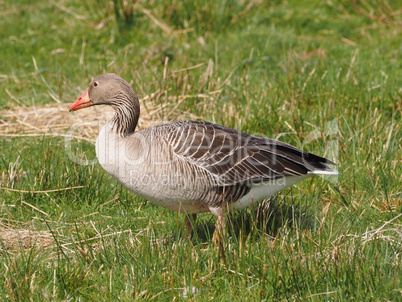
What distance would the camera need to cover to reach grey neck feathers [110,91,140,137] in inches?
183

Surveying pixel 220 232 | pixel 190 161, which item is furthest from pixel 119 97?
pixel 220 232

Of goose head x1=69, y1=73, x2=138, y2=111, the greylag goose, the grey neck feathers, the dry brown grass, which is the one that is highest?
goose head x1=69, y1=73, x2=138, y2=111

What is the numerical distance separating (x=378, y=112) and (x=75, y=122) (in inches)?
138

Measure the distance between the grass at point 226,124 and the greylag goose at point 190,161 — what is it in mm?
272

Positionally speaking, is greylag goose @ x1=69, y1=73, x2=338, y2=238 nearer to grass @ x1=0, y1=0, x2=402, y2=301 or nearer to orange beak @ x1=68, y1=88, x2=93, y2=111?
orange beak @ x1=68, y1=88, x2=93, y2=111

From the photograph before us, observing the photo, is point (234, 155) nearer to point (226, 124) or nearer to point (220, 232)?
point (220, 232)

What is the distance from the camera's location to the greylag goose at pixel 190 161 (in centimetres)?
429

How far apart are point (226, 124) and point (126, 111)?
6.46ft

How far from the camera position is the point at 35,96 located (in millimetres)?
7801

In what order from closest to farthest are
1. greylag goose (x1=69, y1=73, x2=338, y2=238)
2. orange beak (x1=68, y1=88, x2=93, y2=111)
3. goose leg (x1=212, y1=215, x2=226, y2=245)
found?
goose leg (x1=212, y1=215, x2=226, y2=245) → greylag goose (x1=69, y1=73, x2=338, y2=238) → orange beak (x1=68, y1=88, x2=93, y2=111)

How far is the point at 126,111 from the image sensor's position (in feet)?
15.4

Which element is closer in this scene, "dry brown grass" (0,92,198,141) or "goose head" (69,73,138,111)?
"goose head" (69,73,138,111)

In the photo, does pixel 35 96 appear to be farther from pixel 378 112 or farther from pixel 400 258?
pixel 400 258

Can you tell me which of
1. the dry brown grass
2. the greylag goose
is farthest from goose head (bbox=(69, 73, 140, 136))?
the dry brown grass
